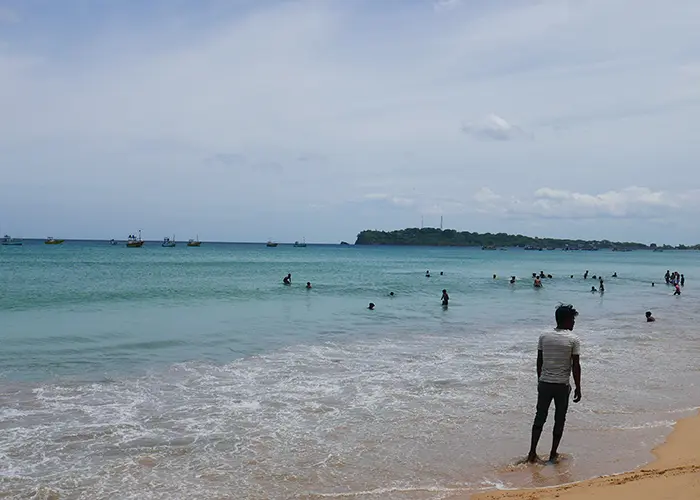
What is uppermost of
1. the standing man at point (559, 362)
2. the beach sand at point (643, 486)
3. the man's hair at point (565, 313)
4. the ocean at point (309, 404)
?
the man's hair at point (565, 313)

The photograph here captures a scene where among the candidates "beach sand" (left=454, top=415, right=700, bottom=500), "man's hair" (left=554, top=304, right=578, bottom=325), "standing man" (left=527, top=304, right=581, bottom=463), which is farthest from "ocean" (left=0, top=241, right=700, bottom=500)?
"man's hair" (left=554, top=304, right=578, bottom=325)

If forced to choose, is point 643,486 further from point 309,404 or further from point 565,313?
point 309,404

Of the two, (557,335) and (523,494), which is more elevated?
(557,335)

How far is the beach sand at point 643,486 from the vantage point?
20.4ft

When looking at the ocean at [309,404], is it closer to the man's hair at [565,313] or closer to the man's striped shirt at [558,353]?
the man's striped shirt at [558,353]

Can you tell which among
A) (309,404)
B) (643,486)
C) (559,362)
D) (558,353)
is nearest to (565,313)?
(558,353)

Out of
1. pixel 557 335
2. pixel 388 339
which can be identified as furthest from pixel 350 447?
pixel 388 339

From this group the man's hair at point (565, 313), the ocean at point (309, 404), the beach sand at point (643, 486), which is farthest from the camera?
the ocean at point (309, 404)

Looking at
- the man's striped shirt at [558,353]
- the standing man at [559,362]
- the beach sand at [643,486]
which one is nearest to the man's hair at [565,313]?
the standing man at [559,362]

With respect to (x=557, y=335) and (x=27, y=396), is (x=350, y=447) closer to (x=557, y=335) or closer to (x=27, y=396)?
(x=557, y=335)

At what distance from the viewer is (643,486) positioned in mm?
6547

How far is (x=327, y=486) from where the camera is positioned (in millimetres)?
7680

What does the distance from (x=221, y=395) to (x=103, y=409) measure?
7.44ft

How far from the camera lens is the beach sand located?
623 cm
